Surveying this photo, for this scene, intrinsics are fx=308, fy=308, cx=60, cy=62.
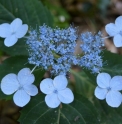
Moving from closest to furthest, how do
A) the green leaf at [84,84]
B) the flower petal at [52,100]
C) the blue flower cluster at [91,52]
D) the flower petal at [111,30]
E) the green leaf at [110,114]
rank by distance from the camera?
the flower petal at [52,100], the blue flower cluster at [91,52], the flower petal at [111,30], the green leaf at [110,114], the green leaf at [84,84]

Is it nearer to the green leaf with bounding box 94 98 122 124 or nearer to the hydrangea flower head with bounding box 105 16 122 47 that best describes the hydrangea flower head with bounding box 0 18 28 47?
the hydrangea flower head with bounding box 105 16 122 47

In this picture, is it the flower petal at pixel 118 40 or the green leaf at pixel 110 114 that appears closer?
the flower petal at pixel 118 40

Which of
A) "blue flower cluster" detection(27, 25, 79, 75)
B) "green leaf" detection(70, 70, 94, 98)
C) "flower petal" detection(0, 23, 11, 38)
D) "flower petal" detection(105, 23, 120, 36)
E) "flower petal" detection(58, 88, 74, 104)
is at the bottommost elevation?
"flower petal" detection(58, 88, 74, 104)

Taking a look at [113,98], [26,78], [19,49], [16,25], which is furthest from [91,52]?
[19,49]

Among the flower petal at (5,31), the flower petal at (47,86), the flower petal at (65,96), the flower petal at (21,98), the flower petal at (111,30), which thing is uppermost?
the flower petal at (111,30)

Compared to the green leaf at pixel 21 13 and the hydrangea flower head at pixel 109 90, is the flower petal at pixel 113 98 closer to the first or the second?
the hydrangea flower head at pixel 109 90

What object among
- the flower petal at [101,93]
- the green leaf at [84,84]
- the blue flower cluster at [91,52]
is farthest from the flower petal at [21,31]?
the green leaf at [84,84]

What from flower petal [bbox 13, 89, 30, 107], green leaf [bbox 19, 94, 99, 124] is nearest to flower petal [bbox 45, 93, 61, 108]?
flower petal [bbox 13, 89, 30, 107]
